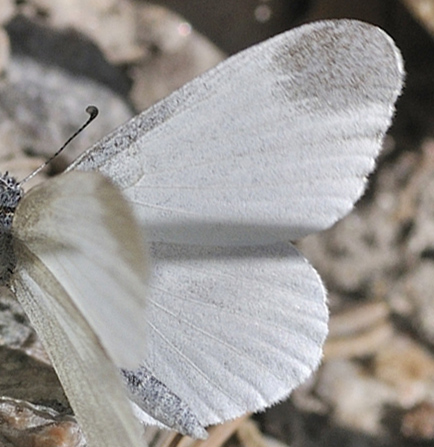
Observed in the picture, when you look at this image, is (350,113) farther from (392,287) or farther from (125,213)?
(392,287)

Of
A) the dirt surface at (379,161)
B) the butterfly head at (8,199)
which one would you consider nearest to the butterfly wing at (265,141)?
the butterfly head at (8,199)

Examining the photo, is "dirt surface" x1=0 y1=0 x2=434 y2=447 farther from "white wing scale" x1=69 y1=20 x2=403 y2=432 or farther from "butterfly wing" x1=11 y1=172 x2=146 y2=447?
"butterfly wing" x1=11 y1=172 x2=146 y2=447

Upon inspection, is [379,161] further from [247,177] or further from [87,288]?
[87,288]

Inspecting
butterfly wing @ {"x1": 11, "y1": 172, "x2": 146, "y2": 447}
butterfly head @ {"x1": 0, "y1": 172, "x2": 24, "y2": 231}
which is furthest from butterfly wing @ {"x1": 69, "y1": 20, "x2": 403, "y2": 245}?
butterfly wing @ {"x1": 11, "y1": 172, "x2": 146, "y2": 447}

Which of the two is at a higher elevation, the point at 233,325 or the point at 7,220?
the point at 7,220

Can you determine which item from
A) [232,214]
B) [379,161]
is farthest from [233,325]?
[379,161]

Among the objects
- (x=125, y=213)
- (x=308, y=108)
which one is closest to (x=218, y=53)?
(x=308, y=108)
